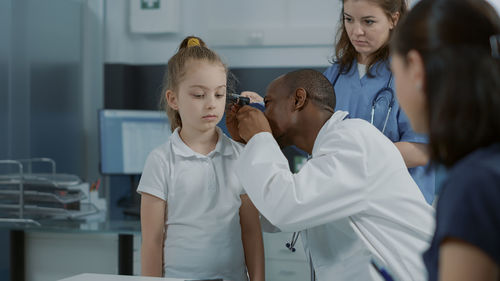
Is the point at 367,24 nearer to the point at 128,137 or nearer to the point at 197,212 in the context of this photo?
the point at 197,212

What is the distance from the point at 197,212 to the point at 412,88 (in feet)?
2.85

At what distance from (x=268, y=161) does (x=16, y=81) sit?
2.02 m

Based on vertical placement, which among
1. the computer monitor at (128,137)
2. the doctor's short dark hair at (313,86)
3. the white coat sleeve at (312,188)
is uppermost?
the doctor's short dark hair at (313,86)

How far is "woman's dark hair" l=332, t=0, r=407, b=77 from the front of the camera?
1.66 m

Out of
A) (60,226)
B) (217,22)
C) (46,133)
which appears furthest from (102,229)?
(217,22)

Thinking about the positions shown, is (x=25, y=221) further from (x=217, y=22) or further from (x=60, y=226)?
(x=217, y=22)

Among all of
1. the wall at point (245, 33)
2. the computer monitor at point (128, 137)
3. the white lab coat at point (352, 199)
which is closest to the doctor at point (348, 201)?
the white lab coat at point (352, 199)

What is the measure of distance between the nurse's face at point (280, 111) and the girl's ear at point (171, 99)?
265 millimetres

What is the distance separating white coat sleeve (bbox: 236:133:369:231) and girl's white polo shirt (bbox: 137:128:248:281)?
257 mm

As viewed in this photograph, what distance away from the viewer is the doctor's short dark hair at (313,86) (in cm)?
147

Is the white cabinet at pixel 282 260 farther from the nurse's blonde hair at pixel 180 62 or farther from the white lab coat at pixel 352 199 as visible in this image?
the white lab coat at pixel 352 199

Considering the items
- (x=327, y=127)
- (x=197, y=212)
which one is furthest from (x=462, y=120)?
(x=197, y=212)

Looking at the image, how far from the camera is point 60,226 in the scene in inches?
103

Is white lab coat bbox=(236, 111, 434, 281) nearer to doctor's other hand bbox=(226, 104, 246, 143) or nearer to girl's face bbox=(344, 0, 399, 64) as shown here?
doctor's other hand bbox=(226, 104, 246, 143)
